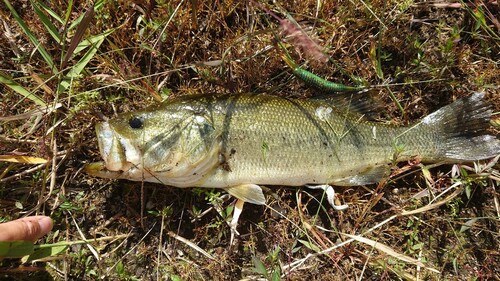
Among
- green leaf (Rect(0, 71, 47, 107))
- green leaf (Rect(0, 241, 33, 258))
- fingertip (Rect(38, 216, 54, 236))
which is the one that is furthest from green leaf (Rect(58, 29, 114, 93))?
green leaf (Rect(0, 241, 33, 258))

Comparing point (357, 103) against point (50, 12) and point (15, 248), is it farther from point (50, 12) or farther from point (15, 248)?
point (15, 248)

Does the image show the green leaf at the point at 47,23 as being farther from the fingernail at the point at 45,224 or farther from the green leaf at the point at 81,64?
the fingernail at the point at 45,224

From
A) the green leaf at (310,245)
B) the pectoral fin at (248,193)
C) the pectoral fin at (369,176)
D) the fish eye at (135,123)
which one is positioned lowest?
the green leaf at (310,245)

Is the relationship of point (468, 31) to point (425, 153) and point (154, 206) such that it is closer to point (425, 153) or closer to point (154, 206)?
point (425, 153)

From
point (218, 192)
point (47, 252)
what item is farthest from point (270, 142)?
point (47, 252)

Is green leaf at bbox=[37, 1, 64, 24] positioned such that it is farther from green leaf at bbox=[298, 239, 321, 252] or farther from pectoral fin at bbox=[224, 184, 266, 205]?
green leaf at bbox=[298, 239, 321, 252]

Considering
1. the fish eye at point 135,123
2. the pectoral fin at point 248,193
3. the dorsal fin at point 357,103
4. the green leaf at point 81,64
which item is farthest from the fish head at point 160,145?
the dorsal fin at point 357,103
